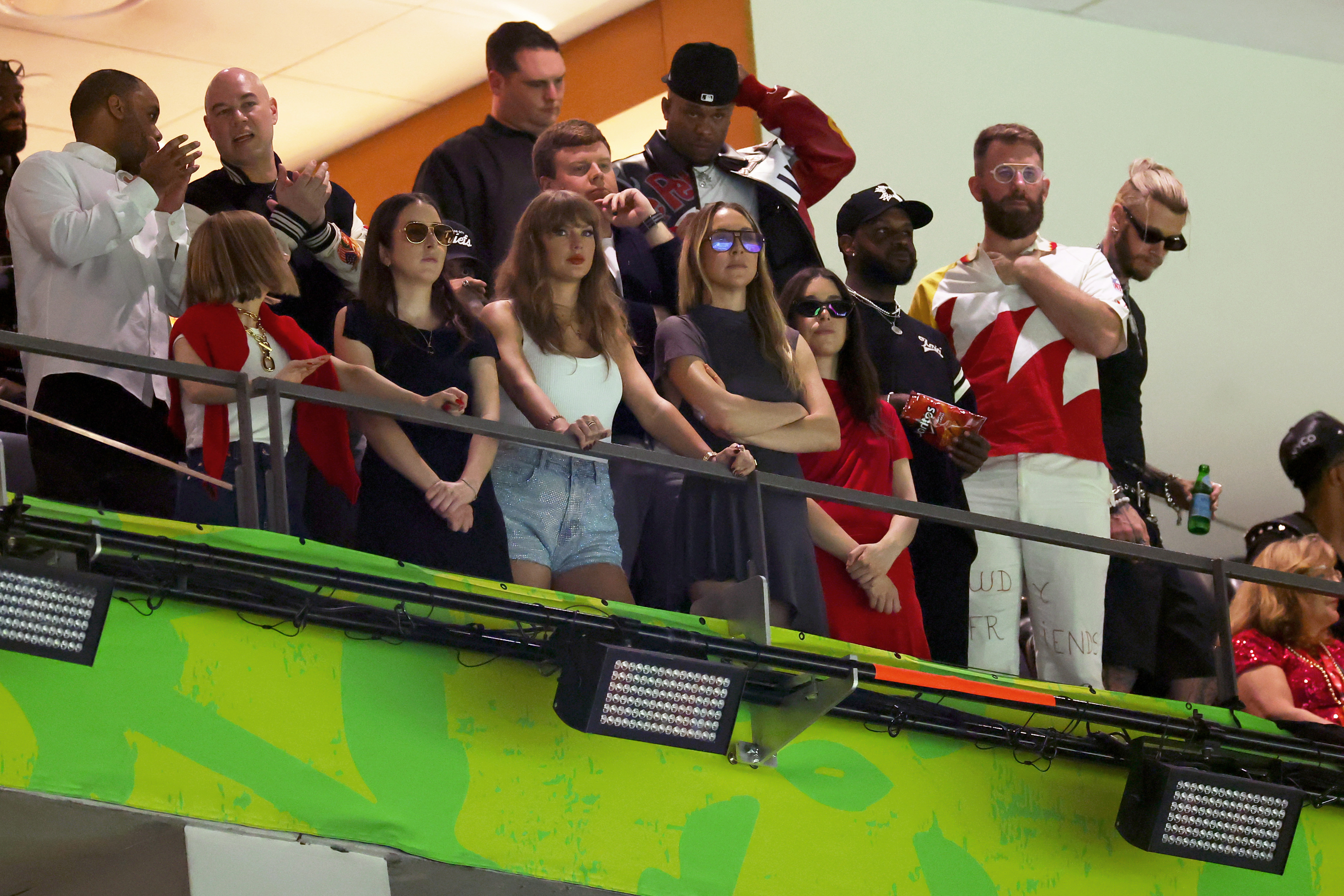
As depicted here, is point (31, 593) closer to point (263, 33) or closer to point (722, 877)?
point (722, 877)

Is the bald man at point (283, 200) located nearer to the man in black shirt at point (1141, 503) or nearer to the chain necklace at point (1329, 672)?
the man in black shirt at point (1141, 503)

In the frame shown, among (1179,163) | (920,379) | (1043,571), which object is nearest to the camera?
(1043,571)

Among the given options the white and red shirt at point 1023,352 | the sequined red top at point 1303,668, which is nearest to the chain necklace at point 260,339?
the white and red shirt at point 1023,352

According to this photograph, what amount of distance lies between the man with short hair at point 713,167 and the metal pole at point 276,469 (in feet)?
4.78

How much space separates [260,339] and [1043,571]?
2.09m

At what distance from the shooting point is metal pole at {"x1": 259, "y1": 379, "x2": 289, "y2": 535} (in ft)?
12.2

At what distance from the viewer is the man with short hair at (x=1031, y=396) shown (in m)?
4.64

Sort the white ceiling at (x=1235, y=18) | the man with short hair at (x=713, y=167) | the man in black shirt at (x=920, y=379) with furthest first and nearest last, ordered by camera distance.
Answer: the white ceiling at (x=1235, y=18) < the man with short hair at (x=713, y=167) < the man in black shirt at (x=920, y=379)

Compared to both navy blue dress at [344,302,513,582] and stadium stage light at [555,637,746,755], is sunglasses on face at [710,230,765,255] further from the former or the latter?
stadium stage light at [555,637,746,755]

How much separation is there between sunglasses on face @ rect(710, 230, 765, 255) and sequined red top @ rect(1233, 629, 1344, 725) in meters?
1.83

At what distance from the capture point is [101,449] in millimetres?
3697

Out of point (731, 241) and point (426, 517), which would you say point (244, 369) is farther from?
point (731, 241)

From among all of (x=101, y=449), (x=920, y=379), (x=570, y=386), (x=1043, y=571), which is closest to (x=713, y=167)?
(x=920, y=379)

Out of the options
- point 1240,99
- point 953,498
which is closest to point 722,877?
point 953,498
